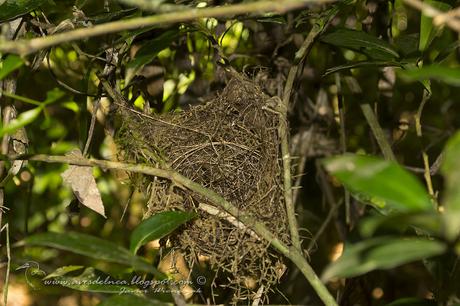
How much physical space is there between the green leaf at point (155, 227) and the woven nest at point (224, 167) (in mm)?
192

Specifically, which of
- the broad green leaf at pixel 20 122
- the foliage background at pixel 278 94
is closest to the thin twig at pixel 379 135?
the foliage background at pixel 278 94

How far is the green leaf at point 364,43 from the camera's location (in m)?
1.31

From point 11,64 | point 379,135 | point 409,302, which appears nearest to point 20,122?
point 11,64

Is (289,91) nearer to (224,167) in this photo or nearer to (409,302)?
(224,167)

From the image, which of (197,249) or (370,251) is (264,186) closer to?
(197,249)

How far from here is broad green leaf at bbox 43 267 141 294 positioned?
46.3 inches

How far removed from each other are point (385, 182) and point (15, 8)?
806 mm

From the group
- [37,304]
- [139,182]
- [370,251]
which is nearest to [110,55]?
[139,182]

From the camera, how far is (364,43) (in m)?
1.33

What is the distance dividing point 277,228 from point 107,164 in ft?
1.17

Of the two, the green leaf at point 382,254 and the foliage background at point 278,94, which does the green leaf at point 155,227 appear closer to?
the foliage background at point 278,94

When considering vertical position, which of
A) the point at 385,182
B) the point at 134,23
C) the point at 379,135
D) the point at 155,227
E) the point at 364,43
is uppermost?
the point at 134,23

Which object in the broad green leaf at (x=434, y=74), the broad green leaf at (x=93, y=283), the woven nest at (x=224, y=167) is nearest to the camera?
the broad green leaf at (x=434, y=74)

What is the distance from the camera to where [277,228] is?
1303 millimetres
